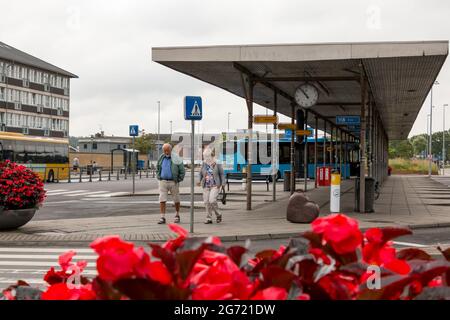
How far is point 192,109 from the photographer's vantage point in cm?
1417

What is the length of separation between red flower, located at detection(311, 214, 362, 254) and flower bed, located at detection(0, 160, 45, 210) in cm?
1268

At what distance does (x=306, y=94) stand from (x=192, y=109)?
26.1 ft

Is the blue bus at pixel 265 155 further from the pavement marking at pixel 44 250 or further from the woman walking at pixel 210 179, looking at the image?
the pavement marking at pixel 44 250

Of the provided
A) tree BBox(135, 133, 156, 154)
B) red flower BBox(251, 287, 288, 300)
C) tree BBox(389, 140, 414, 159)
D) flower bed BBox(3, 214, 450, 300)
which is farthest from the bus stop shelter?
tree BBox(389, 140, 414, 159)

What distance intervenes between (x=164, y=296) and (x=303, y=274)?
41cm

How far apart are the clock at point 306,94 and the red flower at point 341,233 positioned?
64.5 feet

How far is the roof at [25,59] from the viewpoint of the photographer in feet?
279

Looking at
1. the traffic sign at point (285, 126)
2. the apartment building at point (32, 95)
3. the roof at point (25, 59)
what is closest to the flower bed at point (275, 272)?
the traffic sign at point (285, 126)

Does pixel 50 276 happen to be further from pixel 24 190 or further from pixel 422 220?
pixel 422 220

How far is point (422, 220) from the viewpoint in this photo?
674 inches

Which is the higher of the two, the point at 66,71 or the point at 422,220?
the point at 66,71

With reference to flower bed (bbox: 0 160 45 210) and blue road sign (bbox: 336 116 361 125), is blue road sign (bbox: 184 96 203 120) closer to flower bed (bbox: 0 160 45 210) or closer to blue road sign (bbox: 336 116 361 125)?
flower bed (bbox: 0 160 45 210)

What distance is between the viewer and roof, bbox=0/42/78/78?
8512cm
